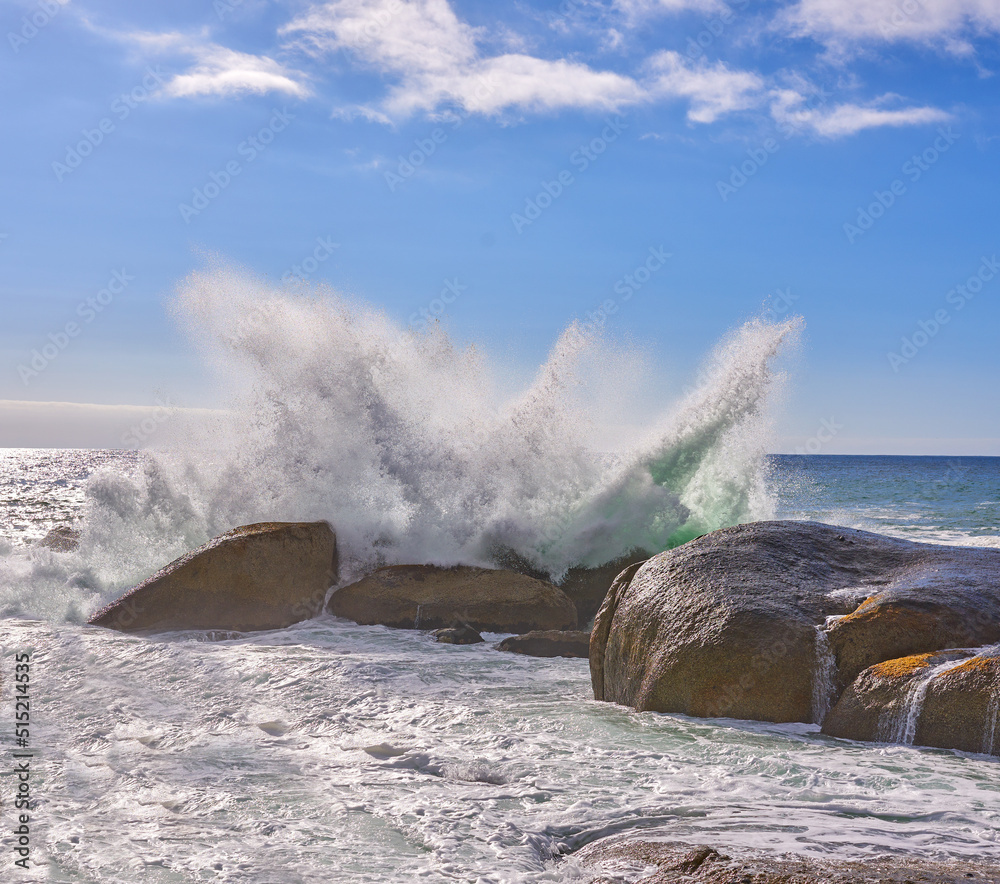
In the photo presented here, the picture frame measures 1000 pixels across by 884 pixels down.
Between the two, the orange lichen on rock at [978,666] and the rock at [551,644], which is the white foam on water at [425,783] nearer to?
the orange lichen on rock at [978,666]

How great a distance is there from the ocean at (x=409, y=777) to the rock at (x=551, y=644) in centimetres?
41

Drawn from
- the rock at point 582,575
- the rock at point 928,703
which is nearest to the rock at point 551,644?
the rock at point 582,575

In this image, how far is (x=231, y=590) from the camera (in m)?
8.46

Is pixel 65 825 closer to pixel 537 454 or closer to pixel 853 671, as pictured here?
pixel 853 671

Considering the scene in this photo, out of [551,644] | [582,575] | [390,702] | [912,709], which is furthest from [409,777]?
[582,575]

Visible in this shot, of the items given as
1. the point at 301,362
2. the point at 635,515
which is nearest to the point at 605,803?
the point at 635,515

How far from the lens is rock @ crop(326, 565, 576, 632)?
27.8 ft

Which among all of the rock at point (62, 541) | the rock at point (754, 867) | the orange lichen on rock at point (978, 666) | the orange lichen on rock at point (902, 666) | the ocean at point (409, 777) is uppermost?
the orange lichen on rock at point (978, 666)

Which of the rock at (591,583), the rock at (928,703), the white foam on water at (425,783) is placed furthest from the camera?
the rock at (591,583)

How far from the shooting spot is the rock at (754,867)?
8.63 ft

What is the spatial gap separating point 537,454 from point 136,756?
8020 millimetres

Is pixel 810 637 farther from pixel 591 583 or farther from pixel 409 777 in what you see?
pixel 591 583

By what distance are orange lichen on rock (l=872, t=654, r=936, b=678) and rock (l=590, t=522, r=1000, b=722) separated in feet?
0.43

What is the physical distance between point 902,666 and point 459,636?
416cm
